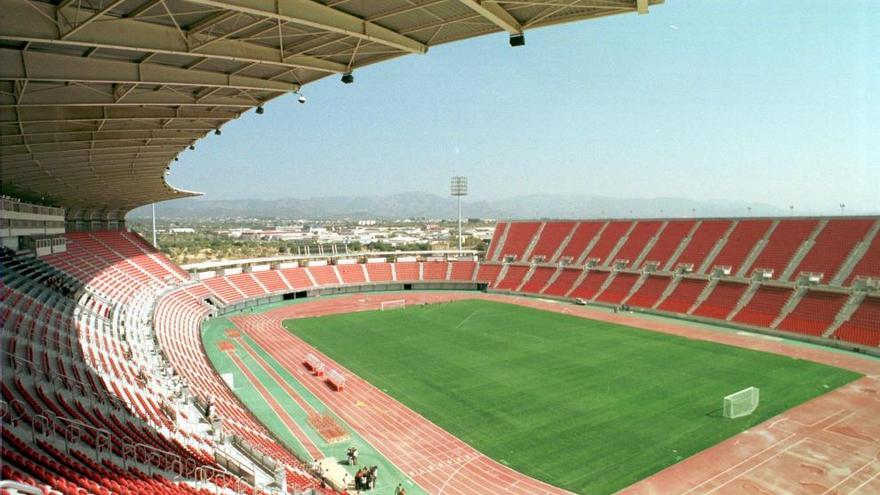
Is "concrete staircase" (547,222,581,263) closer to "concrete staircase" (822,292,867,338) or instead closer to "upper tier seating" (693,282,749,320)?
"upper tier seating" (693,282,749,320)

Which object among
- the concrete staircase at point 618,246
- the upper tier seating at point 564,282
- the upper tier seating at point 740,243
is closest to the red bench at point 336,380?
the upper tier seating at point 564,282

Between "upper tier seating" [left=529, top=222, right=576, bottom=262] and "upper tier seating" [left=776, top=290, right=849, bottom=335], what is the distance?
23.5 metres

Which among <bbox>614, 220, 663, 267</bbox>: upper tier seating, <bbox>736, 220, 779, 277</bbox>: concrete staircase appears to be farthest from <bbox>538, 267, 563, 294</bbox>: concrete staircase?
<bbox>736, 220, 779, 277</bbox>: concrete staircase

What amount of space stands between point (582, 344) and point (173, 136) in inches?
1010

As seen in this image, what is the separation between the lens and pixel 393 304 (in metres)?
47.9

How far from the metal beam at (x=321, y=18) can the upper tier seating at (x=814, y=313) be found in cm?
3578

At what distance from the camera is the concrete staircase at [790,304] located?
3497cm

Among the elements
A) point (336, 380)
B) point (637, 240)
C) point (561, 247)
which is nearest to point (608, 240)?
point (637, 240)

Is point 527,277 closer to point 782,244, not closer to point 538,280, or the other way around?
point 538,280

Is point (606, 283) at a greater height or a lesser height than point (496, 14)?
lesser

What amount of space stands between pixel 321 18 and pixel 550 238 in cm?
5123

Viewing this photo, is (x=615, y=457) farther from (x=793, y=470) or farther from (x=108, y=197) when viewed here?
(x=108, y=197)

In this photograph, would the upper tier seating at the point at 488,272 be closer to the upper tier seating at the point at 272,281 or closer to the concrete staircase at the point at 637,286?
the concrete staircase at the point at 637,286

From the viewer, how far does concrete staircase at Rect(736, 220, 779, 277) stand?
132 feet
